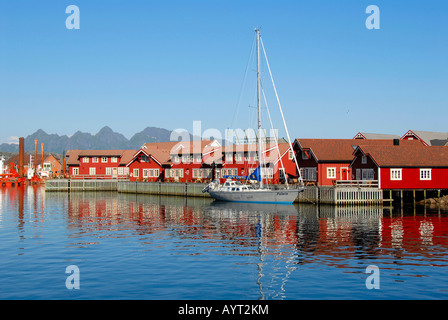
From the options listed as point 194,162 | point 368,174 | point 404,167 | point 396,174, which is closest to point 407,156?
point 404,167

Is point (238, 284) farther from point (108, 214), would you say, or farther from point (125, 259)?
point (108, 214)

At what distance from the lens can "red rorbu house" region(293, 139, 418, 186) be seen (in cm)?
6419

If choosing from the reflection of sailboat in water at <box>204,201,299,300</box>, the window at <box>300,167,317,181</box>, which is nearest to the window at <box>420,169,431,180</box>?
the window at <box>300,167,317,181</box>

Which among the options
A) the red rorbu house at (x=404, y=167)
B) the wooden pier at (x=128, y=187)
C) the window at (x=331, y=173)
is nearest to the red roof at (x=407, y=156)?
the red rorbu house at (x=404, y=167)

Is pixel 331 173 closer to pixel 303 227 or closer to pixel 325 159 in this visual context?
pixel 325 159

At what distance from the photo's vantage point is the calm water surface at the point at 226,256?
→ 1852 cm

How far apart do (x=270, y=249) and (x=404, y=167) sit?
3462 centimetres

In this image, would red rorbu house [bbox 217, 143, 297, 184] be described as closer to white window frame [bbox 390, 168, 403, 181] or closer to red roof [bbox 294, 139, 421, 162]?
red roof [bbox 294, 139, 421, 162]

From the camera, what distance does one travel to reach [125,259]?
24406 millimetres

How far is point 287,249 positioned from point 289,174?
45.9 metres

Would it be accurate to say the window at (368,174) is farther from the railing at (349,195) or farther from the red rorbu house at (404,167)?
the railing at (349,195)

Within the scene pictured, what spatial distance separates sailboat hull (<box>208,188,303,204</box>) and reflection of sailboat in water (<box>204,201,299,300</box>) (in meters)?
3.82

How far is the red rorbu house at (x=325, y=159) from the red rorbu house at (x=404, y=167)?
485cm
